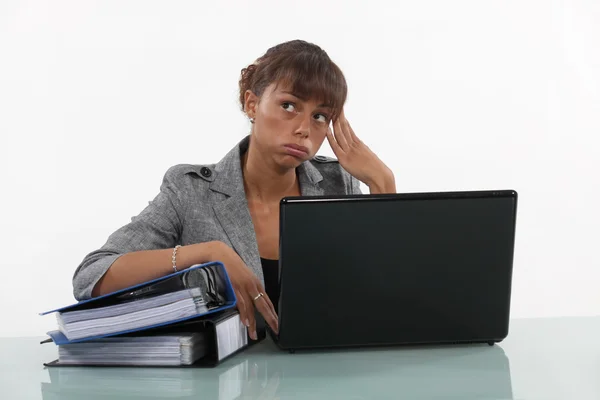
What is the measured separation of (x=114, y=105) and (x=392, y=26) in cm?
162

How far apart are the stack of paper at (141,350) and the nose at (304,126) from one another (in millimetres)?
727

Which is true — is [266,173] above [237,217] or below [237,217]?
above

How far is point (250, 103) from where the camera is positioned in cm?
199

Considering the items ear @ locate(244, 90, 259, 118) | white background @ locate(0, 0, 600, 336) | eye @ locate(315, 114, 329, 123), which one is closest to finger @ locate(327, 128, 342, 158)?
eye @ locate(315, 114, 329, 123)

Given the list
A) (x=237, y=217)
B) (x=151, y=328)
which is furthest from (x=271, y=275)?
(x=151, y=328)

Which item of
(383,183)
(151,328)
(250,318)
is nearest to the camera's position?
(151,328)

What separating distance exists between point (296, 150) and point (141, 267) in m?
0.59

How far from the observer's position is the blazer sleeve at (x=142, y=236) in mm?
1415

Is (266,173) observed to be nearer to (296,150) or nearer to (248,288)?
(296,150)

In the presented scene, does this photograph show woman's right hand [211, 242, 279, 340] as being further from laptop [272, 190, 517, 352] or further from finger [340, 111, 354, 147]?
finger [340, 111, 354, 147]

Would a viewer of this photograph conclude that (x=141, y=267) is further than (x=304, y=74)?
No

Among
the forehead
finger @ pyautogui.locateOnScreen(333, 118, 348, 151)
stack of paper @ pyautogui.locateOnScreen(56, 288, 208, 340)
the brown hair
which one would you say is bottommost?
stack of paper @ pyautogui.locateOnScreen(56, 288, 208, 340)

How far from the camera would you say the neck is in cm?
201

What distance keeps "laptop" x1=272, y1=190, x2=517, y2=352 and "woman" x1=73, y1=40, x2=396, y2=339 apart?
546 mm
